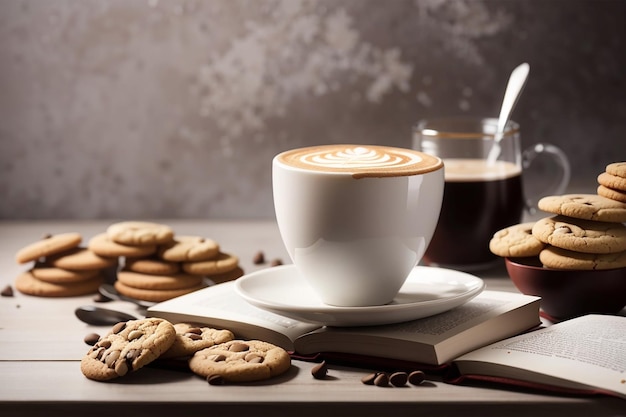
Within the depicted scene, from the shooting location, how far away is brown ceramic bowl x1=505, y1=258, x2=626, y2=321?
4.17 ft

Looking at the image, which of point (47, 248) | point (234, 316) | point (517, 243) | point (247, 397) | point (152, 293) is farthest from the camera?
point (47, 248)

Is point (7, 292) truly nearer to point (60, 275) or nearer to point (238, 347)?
point (60, 275)

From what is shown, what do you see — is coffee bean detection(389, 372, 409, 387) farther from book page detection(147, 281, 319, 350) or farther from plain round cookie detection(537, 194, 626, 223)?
plain round cookie detection(537, 194, 626, 223)

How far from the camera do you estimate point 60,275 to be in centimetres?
153

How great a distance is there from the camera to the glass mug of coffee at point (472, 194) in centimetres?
157

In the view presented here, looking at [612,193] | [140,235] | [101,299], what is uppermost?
[612,193]

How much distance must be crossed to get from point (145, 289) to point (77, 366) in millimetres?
331

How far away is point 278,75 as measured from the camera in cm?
228

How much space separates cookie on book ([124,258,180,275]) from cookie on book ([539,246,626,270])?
62 cm

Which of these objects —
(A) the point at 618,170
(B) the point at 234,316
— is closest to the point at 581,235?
(A) the point at 618,170

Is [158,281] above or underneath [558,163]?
underneath

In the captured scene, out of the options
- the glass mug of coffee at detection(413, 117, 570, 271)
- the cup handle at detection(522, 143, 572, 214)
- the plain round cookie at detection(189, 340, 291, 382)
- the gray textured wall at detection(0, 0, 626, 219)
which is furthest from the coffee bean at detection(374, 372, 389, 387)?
the gray textured wall at detection(0, 0, 626, 219)

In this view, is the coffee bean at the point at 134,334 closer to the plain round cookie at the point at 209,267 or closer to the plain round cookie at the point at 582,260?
the plain round cookie at the point at 209,267

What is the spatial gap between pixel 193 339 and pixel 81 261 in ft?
1.58
